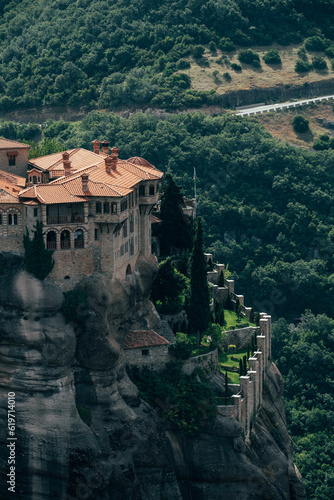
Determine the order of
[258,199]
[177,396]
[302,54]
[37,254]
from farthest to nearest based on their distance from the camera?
[302,54] < [258,199] < [177,396] < [37,254]

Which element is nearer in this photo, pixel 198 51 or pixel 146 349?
pixel 146 349

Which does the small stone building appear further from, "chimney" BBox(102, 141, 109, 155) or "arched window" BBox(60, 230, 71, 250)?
"chimney" BBox(102, 141, 109, 155)

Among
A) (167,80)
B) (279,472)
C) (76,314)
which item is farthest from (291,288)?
(76,314)

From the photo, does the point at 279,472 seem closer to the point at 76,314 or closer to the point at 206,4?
the point at 76,314

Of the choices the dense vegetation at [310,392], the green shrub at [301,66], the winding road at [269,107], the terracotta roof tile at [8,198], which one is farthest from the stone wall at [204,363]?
the green shrub at [301,66]

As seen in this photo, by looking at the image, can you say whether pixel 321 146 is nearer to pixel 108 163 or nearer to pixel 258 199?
pixel 258 199

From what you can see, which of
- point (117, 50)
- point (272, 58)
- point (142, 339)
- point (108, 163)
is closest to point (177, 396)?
point (142, 339)
